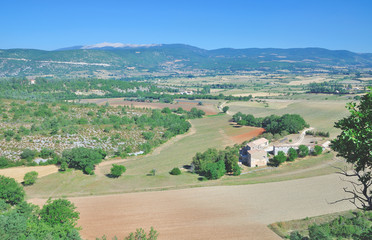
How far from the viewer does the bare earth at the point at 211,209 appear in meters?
23.0

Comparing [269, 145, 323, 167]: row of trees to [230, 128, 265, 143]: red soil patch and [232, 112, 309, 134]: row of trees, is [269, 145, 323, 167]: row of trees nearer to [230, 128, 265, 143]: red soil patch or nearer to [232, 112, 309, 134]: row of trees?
[232, 112, 309, 134]: row of trees

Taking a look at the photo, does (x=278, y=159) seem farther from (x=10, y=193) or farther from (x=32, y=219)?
(x=10, y=193)

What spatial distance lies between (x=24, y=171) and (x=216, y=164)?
25686 millimetres

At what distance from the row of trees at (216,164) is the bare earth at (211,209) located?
3.91 m

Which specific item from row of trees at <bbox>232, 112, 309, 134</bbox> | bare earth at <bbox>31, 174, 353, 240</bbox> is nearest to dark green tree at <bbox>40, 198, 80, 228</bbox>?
bare earth at <bbox>31, 174, 353, 240</bbox>

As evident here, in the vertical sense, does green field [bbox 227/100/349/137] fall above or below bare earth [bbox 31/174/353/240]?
above

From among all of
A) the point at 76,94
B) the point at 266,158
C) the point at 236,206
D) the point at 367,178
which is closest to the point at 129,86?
the point at 76,94

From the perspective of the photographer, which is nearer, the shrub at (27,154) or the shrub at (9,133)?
the shrub at (27,154)

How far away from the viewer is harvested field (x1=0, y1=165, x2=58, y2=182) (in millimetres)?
37438

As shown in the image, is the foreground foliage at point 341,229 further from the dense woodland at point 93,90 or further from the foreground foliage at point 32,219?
the dense woodland at point 93,90

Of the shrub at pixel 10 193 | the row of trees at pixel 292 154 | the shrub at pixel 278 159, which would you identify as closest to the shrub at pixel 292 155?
the row of trees at pixel 292 154

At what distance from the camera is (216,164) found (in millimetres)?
37125

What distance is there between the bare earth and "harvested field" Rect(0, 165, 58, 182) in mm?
9234

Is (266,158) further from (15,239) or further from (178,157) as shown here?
(15,239)
